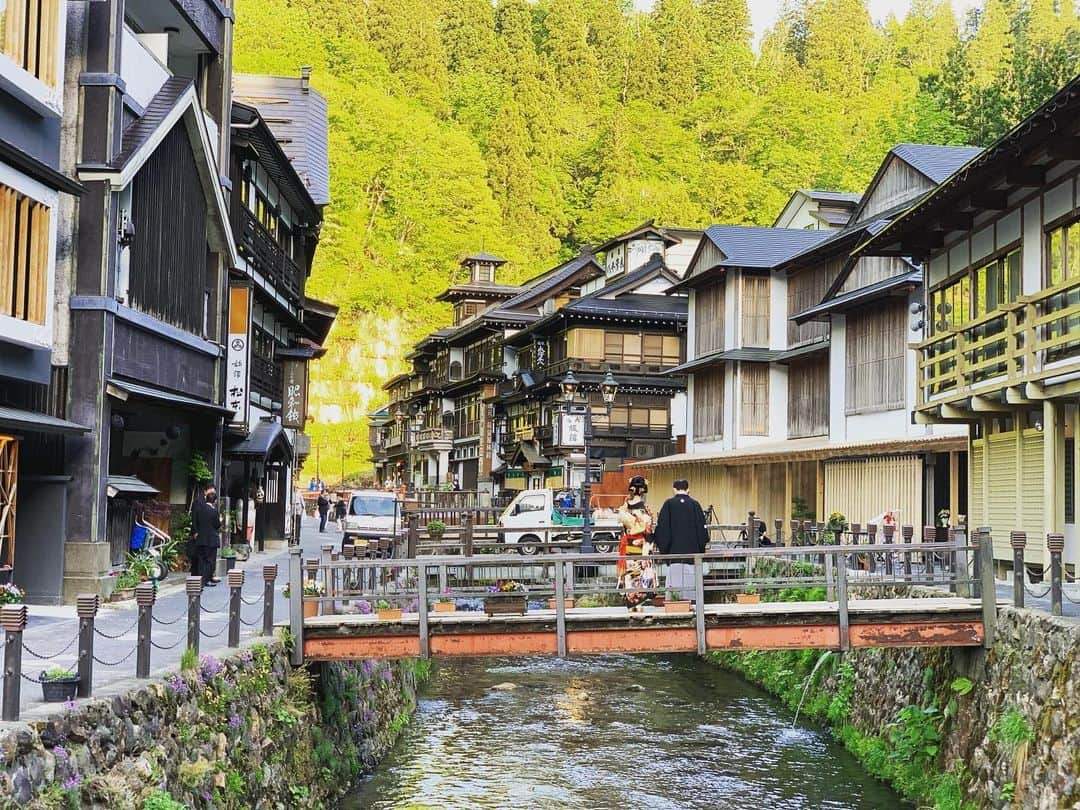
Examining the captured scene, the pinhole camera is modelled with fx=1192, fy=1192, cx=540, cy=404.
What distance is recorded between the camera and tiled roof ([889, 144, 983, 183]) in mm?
31766

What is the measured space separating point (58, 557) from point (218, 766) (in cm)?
832

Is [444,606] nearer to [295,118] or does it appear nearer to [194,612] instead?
[194,612]

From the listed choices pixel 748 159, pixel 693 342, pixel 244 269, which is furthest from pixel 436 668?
pixel 748 159

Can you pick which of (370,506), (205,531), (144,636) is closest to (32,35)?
(205,531)

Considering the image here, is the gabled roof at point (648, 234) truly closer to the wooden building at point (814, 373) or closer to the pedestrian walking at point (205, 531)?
the wooden building at point (814, 373)

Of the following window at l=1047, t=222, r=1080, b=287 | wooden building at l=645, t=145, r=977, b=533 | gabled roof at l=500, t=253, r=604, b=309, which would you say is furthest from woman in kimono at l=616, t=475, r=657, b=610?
gabled roof at l=500, t=253, r=604, b=309

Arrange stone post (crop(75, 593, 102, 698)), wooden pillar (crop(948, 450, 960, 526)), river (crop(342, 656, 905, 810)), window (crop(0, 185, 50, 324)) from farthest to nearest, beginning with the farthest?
wooden pillar (crop(948, 450, 960, 526))
river (crop(342, 656, 905, 810))
window (crop(0, 185, 50, 324))
stone post (crop(75, 593, 102, 698))

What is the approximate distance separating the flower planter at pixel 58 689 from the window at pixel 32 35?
10.9 metres

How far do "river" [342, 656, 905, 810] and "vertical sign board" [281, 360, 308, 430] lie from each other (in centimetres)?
1620

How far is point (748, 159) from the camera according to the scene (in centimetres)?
10081

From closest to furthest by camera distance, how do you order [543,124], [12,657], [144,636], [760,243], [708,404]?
[12,657]
[144,636]
[760,243]
[708,404]
[543,124]

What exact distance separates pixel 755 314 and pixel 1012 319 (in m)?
24.6

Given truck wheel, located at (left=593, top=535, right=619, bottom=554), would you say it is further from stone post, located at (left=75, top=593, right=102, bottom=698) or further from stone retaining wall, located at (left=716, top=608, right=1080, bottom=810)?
Answer: stone post, located at (left=75, top=593, right=102, bottom=698)

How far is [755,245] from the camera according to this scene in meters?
45.3
